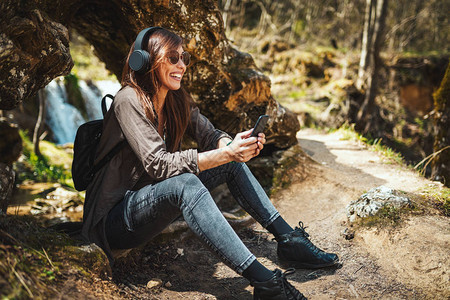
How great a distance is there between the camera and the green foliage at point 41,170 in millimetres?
6488

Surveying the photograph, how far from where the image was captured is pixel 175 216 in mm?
2330

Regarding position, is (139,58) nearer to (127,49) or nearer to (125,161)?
(125,161)

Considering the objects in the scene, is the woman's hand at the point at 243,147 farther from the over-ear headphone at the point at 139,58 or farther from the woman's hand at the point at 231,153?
the over-ear headphone at the point at 139,58

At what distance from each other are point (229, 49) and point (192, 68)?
0.61m

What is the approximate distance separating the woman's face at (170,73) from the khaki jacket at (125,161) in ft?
0.82

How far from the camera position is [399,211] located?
3.02 m

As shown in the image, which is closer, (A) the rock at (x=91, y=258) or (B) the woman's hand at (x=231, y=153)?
(A) the rock at (x=91, y=258)

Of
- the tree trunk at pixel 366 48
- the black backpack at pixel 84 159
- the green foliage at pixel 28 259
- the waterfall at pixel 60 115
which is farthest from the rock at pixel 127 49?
the tree trunk at pixel 366 48

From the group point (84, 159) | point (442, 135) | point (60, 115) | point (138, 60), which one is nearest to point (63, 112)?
point (60, 115)

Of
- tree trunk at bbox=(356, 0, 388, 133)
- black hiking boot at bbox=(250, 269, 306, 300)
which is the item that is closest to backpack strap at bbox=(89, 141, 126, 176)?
black hiking boot at bbox=(250, 269, 306, 300)

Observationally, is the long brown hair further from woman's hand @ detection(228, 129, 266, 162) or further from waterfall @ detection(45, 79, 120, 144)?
waterfall @ detection(45, 79, 120, 144)

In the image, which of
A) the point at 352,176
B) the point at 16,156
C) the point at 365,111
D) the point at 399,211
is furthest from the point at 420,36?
the point at 16,156

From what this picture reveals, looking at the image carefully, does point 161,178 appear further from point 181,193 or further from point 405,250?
point 405,250

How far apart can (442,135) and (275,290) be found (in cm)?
360
